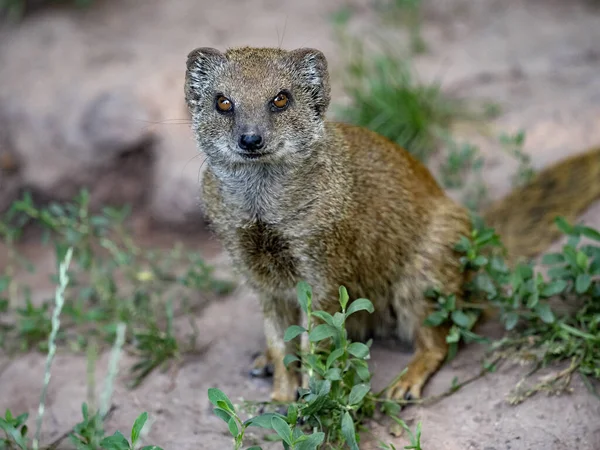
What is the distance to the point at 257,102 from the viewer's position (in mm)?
3062

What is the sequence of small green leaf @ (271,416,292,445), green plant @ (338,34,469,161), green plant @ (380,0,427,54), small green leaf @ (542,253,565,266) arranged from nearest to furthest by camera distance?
1. small green leaf @ (271,416,292,445)
2. small green leaf @ (542,253,565,266)
3. green plant @ (338,34,469,161)
4. green plant @ (380,0,427,54)

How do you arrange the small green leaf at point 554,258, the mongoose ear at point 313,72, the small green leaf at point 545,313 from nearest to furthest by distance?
the mongoose ear at point 313,72, the small green leaf at point 545,313, the small green leaf at point 554,258

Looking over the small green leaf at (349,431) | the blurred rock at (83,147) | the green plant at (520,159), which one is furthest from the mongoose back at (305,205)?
the blurred rock at (83,147)

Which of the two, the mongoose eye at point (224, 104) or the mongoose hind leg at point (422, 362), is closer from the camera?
the mongoose eye at point (224, 104)

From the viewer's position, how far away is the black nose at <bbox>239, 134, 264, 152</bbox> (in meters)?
2.97

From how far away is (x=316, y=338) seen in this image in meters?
2.78

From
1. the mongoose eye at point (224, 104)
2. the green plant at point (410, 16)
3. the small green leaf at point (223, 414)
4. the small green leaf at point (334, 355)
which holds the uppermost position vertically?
the green plant at point (410, 16)

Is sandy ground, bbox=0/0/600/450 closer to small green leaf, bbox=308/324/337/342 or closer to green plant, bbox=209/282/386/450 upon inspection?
green plant, bbox=209/282/386/450

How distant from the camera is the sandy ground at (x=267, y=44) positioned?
3.22 meters

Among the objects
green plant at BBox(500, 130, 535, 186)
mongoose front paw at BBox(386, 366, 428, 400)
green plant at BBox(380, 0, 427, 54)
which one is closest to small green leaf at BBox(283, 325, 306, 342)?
mongoose front paw at BBox(386, 366, 428, 400)

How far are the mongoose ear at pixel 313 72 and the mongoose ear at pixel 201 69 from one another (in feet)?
0.96

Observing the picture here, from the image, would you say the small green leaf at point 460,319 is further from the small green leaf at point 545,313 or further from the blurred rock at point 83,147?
the blurred rock at point 83,147

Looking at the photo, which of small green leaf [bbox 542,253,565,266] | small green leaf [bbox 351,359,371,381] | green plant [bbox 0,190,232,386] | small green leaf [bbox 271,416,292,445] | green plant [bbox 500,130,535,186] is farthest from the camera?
green plant [bbox 500,130,535,186]

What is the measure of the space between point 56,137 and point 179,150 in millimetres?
988
